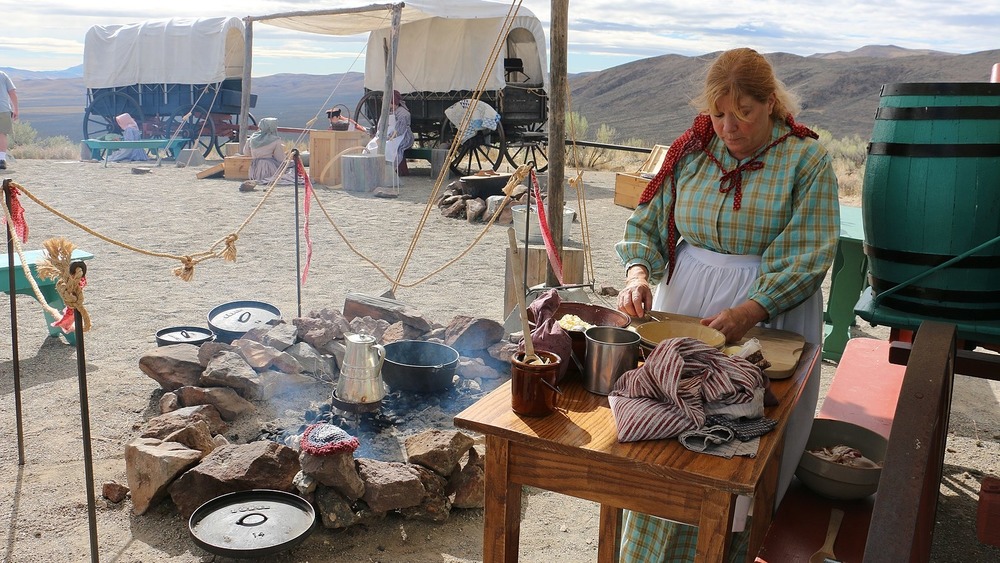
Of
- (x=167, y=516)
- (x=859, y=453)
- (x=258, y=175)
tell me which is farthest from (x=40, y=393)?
(x=258, y=175)

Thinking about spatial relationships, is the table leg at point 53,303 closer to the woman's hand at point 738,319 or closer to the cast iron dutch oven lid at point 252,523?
the cast iron dutch oven lid at point 252,523

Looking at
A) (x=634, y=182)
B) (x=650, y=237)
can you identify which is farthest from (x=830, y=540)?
(x=634, y=182)

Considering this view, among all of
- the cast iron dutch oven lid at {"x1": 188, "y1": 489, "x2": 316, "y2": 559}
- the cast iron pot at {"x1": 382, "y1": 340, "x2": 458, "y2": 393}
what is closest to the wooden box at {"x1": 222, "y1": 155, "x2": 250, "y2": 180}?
the cast iron pot at {"x1": 382, "y1": 340, "x2": 458, "y2": 393}

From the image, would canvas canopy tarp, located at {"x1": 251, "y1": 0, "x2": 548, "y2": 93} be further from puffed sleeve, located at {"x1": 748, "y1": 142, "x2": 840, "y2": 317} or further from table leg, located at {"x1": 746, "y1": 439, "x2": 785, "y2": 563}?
table leg, located at {"x1": 746, "y1": 439, "x2": 785, "y2": 563}

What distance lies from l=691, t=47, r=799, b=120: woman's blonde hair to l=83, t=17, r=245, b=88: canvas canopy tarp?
1690 centimetres

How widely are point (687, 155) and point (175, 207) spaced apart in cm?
956

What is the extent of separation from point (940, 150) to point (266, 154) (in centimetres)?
1210

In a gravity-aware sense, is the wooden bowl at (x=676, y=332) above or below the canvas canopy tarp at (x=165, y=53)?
below

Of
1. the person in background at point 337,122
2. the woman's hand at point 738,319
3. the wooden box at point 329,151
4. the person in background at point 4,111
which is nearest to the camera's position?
the woman's hand at point 738,319

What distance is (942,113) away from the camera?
230 cm

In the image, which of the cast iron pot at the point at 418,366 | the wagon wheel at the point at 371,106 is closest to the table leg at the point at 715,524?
the cast iron pot at the point at 418,366

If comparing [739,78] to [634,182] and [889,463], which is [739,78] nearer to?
[889,463]

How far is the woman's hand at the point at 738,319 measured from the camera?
2076 mm

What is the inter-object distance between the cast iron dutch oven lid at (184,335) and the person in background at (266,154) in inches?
336
